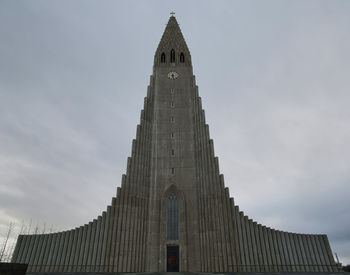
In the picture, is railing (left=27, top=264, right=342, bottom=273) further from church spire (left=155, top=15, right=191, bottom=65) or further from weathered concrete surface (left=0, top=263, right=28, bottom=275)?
church spire (left=155, top=15, right=191, bottom=65)

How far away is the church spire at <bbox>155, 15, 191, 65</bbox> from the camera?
45594 mm

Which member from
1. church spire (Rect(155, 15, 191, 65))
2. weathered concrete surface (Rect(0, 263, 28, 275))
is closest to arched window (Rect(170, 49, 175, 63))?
church spire (Rect(155, 15, 191, 65))

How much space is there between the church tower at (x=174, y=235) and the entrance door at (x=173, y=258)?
0.11m

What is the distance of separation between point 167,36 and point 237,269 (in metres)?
45.7

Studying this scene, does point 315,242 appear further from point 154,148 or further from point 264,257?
point 154,148

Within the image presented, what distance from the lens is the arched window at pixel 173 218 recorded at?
29562 mm

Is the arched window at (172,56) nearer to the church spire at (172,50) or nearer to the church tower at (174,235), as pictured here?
the church spire at (172,50)

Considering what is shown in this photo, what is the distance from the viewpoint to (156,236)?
29125 millimetres

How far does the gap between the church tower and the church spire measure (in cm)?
1900

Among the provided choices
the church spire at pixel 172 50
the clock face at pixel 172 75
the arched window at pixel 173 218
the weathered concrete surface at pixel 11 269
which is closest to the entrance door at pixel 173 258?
the arched window at pixel 173 218

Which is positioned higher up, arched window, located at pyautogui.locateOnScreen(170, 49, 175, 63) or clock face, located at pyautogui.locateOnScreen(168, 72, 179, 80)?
arched window, located at pyautogui.locateOnScreen(170, 49, 175, 63)

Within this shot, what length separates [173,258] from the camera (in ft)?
92.8

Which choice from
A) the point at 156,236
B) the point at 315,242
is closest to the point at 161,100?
the point at 156,236

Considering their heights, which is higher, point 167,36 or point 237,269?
point 167,36
